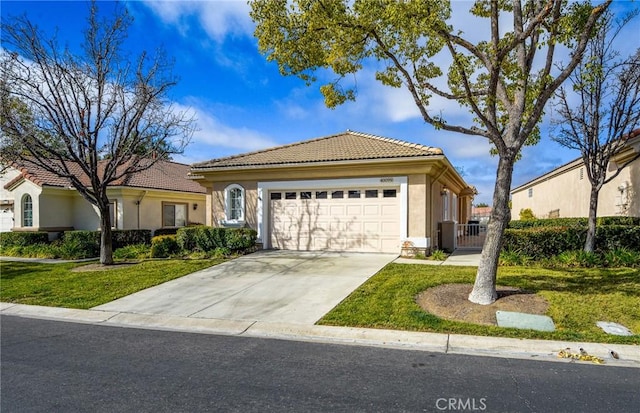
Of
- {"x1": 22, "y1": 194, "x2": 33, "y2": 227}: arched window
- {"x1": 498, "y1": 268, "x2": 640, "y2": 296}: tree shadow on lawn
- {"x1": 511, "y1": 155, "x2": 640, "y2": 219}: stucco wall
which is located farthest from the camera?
{"x1": 22, "y1": 194, "x2": 33, "y2": 227}: arched window

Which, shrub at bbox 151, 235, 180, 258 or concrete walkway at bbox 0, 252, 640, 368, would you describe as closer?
A: concrete walkway at bbox 0, 252, 640, 368

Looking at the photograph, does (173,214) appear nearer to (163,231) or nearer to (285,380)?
(163,231)

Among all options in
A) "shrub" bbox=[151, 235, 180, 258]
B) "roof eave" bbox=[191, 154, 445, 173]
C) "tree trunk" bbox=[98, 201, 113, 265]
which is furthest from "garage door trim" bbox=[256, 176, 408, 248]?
"tree trunk" bbox=[98, 201, 113, 265]

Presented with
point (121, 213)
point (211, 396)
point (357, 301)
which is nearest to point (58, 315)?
point (211, 396)

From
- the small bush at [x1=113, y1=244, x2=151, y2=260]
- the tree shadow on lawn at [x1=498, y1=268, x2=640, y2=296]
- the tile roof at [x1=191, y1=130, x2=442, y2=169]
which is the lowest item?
the small bush at [x1=113, y1=244, x2=151, y2=260]

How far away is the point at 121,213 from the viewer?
18.9m

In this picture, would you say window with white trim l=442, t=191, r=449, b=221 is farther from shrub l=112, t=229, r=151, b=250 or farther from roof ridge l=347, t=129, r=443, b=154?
shrub l=112, t=229, r=151, b=250

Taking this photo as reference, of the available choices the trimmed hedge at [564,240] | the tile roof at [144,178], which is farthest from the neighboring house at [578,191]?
the tile roof at [144,178]

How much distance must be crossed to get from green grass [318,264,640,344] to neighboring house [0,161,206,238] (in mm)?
14520

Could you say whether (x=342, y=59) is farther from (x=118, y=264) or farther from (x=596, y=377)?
(x=118, y=264)

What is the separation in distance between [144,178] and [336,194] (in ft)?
40.9

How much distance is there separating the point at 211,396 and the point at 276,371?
88 cm

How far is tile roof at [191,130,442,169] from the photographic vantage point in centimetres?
1338

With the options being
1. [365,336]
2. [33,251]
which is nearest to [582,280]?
[365,336]
